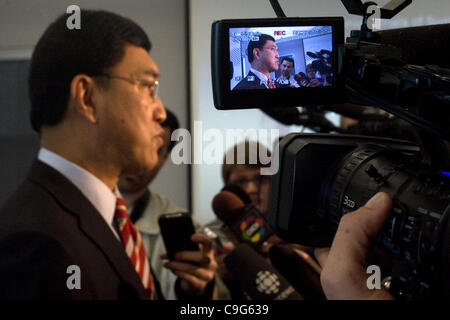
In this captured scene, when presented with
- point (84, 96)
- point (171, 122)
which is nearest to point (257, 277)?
point (84, 96)

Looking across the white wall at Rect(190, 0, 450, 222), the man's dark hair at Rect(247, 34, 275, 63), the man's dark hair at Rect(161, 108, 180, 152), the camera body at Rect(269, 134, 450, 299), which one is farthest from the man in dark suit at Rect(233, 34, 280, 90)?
the man's dark hair at Rect(161, 108, 180, 152)

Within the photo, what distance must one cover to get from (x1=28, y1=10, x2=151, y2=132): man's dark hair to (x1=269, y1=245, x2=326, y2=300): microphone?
0.42 metres

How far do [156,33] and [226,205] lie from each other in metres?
0.36

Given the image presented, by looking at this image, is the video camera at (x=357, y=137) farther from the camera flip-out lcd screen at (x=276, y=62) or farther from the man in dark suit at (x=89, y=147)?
the man in dark suit at (x=89, y=147)

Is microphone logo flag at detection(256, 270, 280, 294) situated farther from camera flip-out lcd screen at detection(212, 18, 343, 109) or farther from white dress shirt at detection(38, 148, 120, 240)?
camera flip-out lcd screen at detection(212, 18, 343, 109)

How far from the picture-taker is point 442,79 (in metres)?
0.50

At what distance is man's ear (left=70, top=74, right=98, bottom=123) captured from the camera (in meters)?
0.95

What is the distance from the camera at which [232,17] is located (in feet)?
2.72

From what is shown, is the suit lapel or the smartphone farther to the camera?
the smartphone

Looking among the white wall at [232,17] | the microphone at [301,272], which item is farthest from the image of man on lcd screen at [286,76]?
the microphone at [301,272]

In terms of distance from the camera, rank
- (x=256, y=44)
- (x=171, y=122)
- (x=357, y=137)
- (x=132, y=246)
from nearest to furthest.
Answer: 1. (x=256, y=44)
2. (x=357, y=137)
3. (x=132, y=246)
4. (x=171, y=122)

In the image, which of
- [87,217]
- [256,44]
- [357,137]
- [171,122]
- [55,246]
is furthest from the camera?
[171,122]

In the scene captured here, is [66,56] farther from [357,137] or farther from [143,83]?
[357,137]

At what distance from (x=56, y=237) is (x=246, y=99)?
399mm
